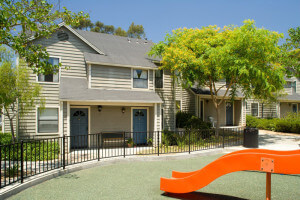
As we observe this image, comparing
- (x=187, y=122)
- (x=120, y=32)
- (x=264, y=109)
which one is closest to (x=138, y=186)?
(x=187, y=122)

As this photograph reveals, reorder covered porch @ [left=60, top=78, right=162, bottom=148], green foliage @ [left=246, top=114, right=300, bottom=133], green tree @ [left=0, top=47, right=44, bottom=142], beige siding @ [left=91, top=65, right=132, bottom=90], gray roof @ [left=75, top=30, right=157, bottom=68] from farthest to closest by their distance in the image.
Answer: green foliage @ [left=246, top=114, right=300, bottom=133], gray roof @ [left=75, top=30, right=157, bottom=68], beige siding @ [left=91, top=65, right=132, bottom=90], covered porch @ [left=60, top=78, right=162, bottom=148], green tree @ [left=0, top=47, right=44, bottom=142]

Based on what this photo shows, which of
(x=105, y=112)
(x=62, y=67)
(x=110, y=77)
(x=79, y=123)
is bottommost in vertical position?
(x=79, y=123)

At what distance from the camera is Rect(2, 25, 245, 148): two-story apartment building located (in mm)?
12820

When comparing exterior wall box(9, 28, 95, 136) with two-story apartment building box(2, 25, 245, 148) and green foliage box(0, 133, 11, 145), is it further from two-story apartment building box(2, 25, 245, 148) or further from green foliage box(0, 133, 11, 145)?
green foliage box(0, 133, 11, 145)

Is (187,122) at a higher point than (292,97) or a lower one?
lower

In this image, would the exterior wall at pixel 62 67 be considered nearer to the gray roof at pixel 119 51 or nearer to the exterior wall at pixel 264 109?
the gray roof at pixel 119 51

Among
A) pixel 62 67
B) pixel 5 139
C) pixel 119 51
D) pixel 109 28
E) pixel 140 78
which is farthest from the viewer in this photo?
pixel 109 28

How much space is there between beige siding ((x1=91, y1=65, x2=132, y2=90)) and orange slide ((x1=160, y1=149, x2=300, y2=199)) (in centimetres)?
954

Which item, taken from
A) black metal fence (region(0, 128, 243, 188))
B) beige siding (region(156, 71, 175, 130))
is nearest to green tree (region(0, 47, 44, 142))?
black metal fence (region(0, 128, 243, 188))

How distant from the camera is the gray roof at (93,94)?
40.4 ft

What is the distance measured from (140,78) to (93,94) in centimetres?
369

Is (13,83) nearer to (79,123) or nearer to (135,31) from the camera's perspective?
(79,123)

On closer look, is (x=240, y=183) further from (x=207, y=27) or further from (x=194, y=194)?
(x=207, y=27)

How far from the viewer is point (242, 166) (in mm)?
4957
